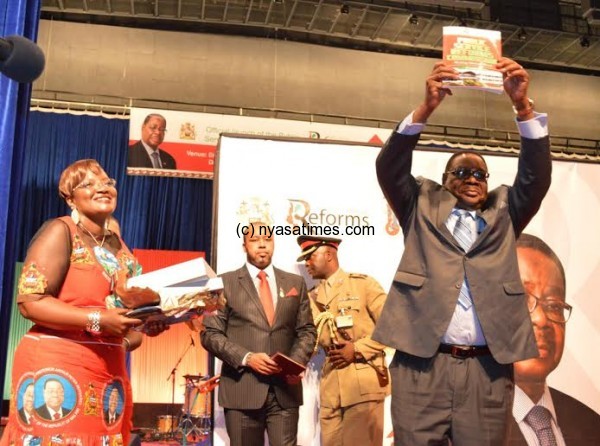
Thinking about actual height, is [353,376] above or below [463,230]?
below

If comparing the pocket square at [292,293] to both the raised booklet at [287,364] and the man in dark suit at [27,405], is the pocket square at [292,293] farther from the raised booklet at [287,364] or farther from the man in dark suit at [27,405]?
the man in dark suit at [27,405]

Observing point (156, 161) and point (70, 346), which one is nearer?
point (70, 346)

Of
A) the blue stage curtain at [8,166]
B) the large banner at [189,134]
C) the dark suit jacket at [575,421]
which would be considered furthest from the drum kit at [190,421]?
the blue stage curtain at [8,166]

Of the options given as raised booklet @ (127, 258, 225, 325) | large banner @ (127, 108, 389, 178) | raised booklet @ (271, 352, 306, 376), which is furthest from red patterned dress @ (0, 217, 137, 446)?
large banner @ (127, 108, 389, 178)

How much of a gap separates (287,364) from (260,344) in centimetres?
32

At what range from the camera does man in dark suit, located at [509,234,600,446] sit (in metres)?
5.13

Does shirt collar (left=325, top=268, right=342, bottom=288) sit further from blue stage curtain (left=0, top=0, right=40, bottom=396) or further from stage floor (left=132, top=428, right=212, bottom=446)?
stage floor (left=132, top=428, right=212, bottom=446)

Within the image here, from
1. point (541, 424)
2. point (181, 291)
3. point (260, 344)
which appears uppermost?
point (181, 291)

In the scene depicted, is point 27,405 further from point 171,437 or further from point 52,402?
point 171,437

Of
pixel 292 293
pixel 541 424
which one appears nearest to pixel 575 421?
pixel 541 424

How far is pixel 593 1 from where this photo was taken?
29.1 ft

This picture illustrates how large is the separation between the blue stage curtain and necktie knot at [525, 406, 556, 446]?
3.98m

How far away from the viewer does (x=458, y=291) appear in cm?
238

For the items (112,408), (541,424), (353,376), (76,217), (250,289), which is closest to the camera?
(112,408)
